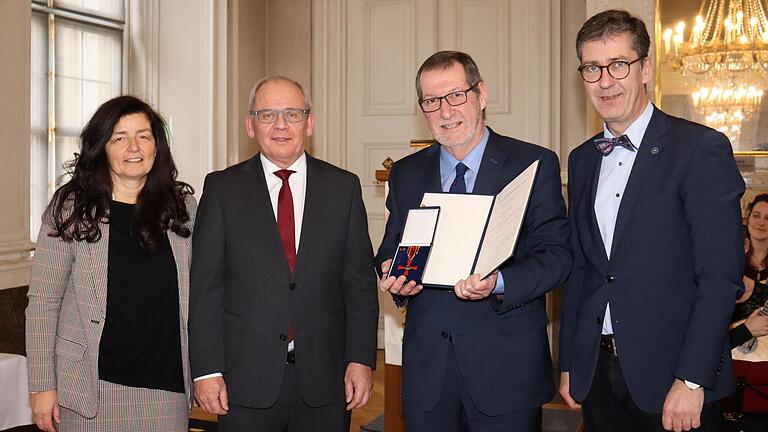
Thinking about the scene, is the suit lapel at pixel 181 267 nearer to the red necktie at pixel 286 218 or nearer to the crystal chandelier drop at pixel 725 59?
the red necktie at pixel 286 218

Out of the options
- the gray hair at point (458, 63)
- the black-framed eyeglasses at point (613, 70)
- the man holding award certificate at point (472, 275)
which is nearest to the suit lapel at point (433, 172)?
the man holding award certificate at point (472, 275)

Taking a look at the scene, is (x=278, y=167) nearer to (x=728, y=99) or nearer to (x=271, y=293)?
(x=271, y=293)

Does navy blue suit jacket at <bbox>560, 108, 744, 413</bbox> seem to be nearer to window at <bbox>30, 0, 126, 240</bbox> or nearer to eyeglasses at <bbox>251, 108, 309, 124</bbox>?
eyeglasses at <bbox>251, 108, 309, 124</bbox>

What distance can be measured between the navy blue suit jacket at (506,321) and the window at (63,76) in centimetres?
350

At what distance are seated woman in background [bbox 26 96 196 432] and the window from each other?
113 inches

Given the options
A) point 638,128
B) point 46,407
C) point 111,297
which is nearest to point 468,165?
point 638,128

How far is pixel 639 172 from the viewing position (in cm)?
212

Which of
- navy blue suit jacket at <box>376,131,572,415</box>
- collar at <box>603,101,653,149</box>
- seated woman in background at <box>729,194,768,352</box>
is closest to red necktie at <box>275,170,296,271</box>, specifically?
navy blue suit jacket at <box>376,131,572,415</box>

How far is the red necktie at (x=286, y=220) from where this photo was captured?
2385 millimetres

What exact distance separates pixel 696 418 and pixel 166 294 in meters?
1.50

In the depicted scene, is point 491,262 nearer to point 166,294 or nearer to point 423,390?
point 423,390

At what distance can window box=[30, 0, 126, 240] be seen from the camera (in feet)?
16.7

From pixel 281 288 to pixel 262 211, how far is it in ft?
0.80

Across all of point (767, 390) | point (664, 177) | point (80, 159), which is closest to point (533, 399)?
point (664, 177)
